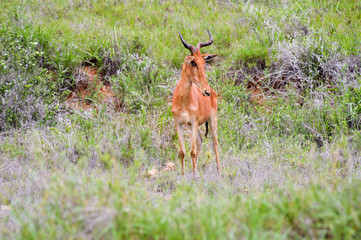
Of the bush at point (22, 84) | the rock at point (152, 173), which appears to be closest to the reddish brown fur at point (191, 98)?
the rock at point (152, 173)

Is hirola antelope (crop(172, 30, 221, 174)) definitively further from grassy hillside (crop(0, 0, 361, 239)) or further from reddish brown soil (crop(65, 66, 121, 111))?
reddish brown soil (crop(65, 66, 121, 111))

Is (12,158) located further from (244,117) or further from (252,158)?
(244,117)

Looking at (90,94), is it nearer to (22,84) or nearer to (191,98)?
(22,84)

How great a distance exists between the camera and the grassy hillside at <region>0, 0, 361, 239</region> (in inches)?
112

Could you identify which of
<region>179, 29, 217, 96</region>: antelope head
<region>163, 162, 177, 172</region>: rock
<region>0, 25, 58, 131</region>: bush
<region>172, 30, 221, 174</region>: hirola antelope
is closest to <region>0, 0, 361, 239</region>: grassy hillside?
<region>0, 25, 58, 131</region>: bush

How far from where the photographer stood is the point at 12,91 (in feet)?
25.5

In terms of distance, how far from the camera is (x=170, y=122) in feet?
26.8

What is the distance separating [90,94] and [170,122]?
237cm

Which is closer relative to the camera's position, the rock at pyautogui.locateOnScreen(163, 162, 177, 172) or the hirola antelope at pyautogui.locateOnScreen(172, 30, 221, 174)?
the hirola antelope at pyautogui.locateOnScreen(172, 30, 221, 174)

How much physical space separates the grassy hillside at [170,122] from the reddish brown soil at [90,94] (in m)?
0.04

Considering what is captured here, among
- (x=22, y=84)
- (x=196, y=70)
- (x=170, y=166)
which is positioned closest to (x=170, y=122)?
(x=170, y=166)

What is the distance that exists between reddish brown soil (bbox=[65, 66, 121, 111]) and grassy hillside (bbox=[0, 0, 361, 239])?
0.14 feet

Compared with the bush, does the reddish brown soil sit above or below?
below

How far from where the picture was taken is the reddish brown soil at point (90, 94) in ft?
29.8
